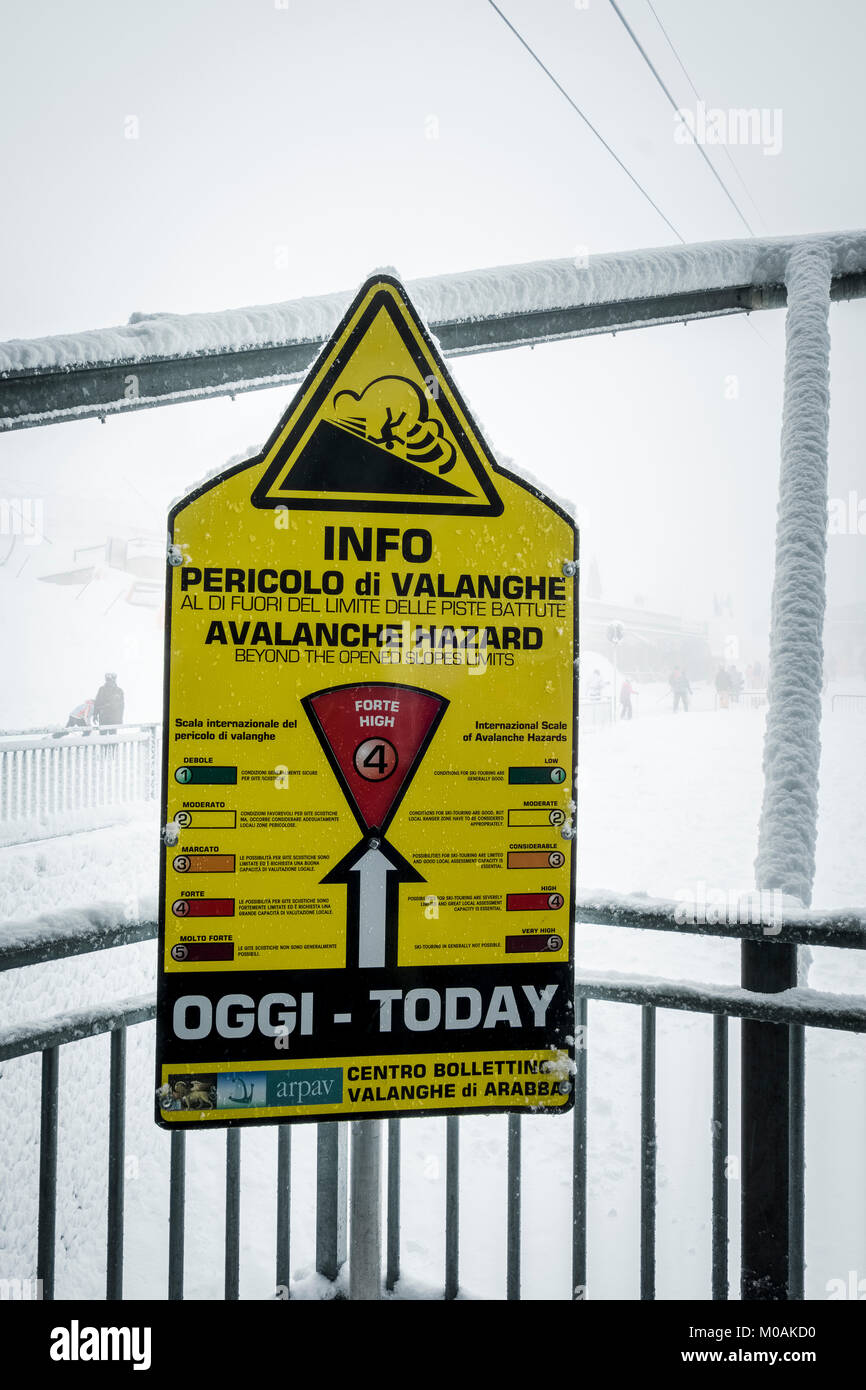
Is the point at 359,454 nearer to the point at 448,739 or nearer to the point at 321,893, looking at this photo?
the point at 448,739

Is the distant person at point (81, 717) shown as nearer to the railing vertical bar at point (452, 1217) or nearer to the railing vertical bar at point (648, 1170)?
the railing vertical bar at point (452, 1217)

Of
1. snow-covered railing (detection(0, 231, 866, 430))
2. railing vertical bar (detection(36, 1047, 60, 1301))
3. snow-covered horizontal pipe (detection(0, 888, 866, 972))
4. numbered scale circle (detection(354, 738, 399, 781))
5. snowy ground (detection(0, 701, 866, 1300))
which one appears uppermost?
snow-covered railing (detection(0, 231, 866, 430))

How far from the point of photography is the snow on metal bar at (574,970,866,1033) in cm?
170

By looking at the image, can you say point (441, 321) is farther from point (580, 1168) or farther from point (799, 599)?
point (580, 1168)

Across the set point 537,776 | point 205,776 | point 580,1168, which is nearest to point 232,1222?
point 580,1168

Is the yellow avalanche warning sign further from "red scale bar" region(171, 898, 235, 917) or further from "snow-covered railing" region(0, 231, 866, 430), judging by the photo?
"snow-covered railing" region(0, 231, 866, 430)

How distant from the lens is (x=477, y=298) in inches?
96.9

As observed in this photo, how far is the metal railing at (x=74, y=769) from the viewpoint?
10141 mm

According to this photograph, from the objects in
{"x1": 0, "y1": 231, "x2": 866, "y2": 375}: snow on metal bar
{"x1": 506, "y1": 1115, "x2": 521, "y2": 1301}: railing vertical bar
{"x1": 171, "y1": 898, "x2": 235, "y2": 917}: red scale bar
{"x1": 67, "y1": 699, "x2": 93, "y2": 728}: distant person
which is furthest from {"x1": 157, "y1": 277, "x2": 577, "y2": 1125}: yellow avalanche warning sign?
{"x1": 67, "y1": 699, "x2": 93, "y2": 728}: distant person

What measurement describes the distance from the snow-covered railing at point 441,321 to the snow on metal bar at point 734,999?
75.4 inches

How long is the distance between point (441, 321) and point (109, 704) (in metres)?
11.6

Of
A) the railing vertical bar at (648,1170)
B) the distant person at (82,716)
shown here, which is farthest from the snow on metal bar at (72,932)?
the distant person at (82,716)

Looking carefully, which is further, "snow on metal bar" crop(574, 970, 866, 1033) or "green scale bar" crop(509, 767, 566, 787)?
"snow on metal bar" crop(574, 970, 866, 1033)

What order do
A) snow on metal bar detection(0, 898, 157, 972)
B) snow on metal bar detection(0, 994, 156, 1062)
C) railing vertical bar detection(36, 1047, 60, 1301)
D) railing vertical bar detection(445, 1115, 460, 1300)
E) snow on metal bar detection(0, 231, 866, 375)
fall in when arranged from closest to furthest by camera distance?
snow on metal bar detection(0, 898, 157, 972), snow on metal bar detection(0, 994, 156, 1062), railing vertical bar detection(36, 1047, 60, 1301), railing vertical bar detection(445, 1115, 460, 1300), snow on metal bar detection(0, 231, 866, 375)
